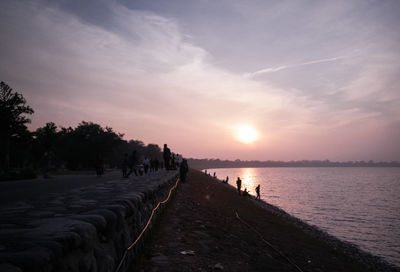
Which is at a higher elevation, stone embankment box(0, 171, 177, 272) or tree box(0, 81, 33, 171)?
tree box(0, 81, 33, 171)

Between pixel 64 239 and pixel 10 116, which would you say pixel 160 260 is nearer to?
pixel 64 239

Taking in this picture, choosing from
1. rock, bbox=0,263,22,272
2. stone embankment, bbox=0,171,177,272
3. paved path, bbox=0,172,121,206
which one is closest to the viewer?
rock, bbox=0,263,22,272

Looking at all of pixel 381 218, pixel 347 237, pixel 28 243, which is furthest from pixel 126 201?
pixel 381 218

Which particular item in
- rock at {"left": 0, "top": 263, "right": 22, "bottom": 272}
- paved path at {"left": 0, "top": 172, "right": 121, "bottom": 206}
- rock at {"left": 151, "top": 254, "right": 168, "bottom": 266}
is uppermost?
rock at {"left": 0, "top": 263, "right": 22, "bottom": 272}

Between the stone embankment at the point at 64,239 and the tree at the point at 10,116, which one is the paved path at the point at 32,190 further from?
the tree at the point at 10,116

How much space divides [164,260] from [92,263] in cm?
249

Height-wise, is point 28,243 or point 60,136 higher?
point 60,136

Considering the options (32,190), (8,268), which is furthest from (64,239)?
(32,190)

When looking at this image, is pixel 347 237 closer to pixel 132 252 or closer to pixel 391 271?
pixel 391 271

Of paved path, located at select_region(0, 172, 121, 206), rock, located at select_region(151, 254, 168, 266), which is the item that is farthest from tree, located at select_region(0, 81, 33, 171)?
rock, located at select_region(151, 254, 168, 266)

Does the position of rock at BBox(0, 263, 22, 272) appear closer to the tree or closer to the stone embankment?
the stone embankment

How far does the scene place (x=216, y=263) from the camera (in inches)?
205

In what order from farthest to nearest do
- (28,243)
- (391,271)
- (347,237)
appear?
(347,237) → (391,271) → (28,243)

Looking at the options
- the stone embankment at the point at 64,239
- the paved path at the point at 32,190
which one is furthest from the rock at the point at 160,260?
the paved path at the point at 32,190
